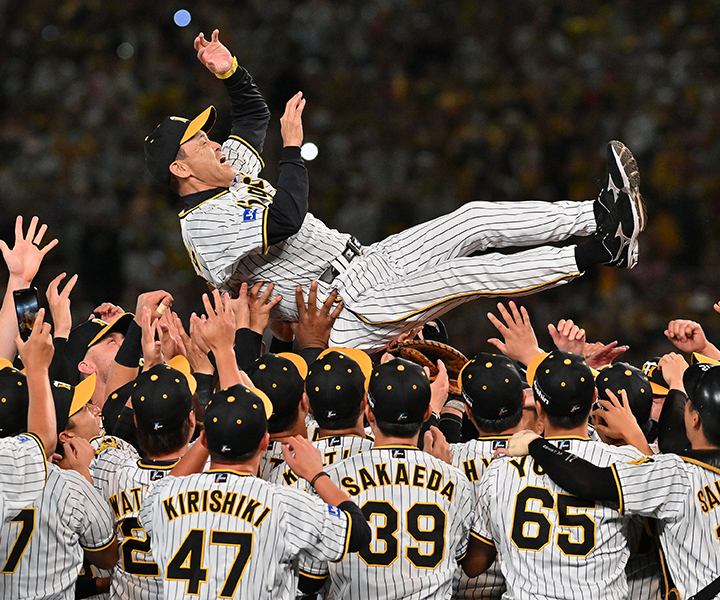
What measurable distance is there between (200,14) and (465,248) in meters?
7.86

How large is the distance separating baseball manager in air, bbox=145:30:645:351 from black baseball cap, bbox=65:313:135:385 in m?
0.69

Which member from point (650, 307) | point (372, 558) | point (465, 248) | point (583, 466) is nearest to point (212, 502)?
point (372, 558)

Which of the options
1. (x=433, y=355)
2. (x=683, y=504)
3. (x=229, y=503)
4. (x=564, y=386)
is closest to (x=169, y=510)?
(x=229, y=503)

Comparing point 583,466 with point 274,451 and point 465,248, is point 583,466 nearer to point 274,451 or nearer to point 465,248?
point 274,451

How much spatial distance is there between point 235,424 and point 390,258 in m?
2.13

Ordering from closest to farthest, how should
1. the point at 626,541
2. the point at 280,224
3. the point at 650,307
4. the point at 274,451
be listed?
the point at 626,541, the point at 274,451, the point at 280,224, the point at 650,307

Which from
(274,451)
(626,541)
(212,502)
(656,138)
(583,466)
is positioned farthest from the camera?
(656,138)

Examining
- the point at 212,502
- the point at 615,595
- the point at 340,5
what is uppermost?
the point at 340,5

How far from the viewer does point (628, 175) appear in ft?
14.6

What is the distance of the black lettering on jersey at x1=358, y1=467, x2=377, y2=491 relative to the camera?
135 inches

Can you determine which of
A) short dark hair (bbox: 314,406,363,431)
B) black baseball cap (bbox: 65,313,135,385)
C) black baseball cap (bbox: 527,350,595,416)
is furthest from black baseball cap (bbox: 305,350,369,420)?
black baseball cap (bbox: 65,313,135,385)

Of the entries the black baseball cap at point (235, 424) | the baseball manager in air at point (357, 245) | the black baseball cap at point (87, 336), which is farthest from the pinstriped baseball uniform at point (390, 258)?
the black baseball cap at point (235, 424)

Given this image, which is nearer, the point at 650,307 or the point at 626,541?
the point at 626,541

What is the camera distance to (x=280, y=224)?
4.51 metres
